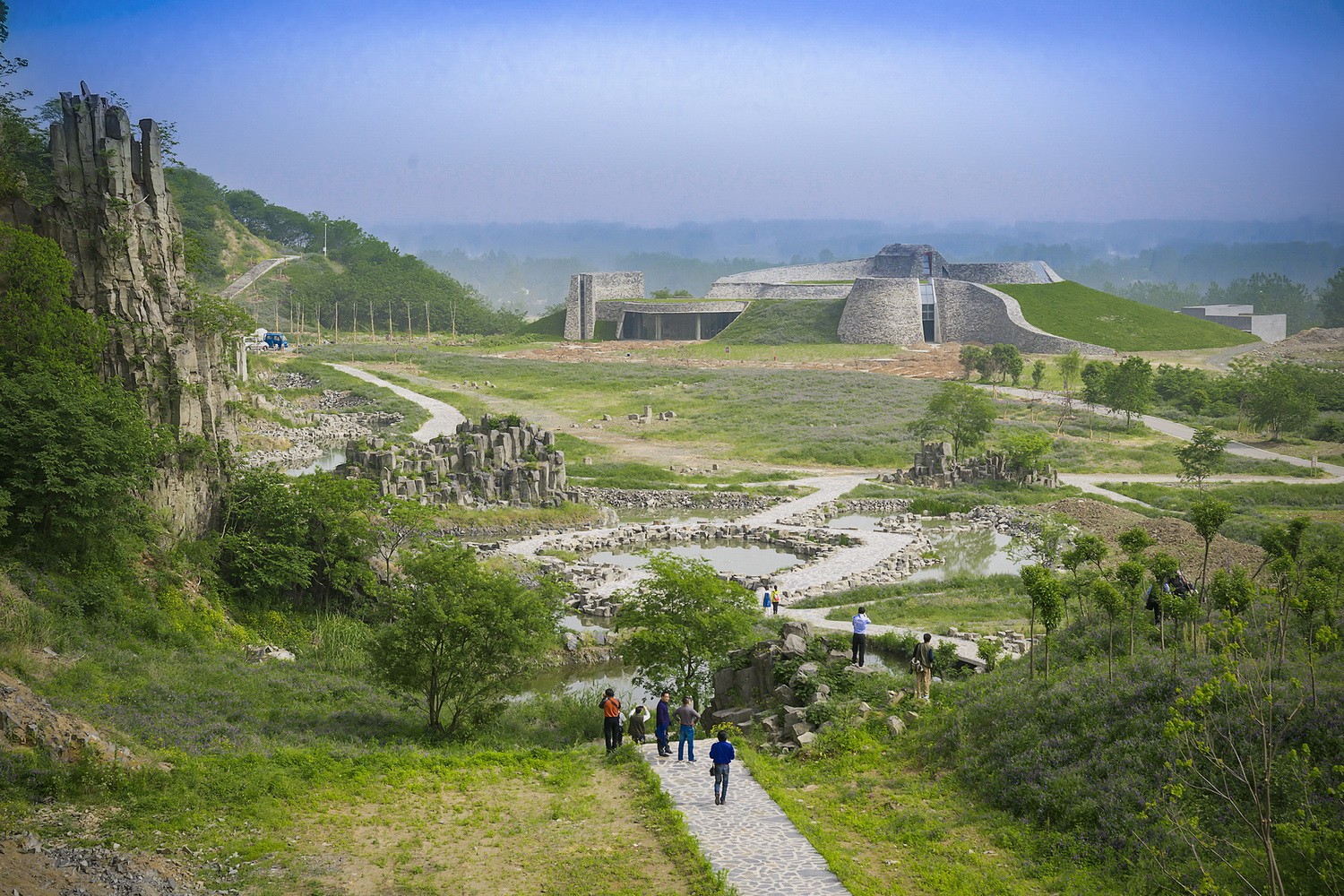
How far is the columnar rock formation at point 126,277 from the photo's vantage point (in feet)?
71.2

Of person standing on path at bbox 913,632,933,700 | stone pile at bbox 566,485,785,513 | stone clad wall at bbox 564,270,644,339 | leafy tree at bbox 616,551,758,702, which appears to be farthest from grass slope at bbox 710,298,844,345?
person standing on path at bbox 913,632,933,700

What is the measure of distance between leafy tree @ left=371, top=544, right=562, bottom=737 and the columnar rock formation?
26.3 feet

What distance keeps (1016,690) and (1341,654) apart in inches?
160

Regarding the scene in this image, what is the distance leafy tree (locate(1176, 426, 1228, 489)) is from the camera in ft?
123

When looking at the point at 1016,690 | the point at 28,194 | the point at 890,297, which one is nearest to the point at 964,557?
the point at 1016,690

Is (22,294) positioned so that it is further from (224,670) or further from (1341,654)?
(1341,654)

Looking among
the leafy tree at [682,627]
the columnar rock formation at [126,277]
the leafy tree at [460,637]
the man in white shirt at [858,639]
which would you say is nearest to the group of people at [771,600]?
the man in white shirt at [858,639]

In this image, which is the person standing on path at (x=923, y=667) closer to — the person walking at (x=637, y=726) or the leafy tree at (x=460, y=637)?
the person walking at (x=637, y=726)

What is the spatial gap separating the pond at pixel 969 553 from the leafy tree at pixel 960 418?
9.47 m

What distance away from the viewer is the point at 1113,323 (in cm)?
8150

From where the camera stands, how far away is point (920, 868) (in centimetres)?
1152

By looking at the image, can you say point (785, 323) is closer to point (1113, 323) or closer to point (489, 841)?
point (1113, 323)

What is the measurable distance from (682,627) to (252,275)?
98443 millimetres

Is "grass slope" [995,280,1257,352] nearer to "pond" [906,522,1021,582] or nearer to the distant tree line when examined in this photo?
"pond" [906,522,1021,582]
